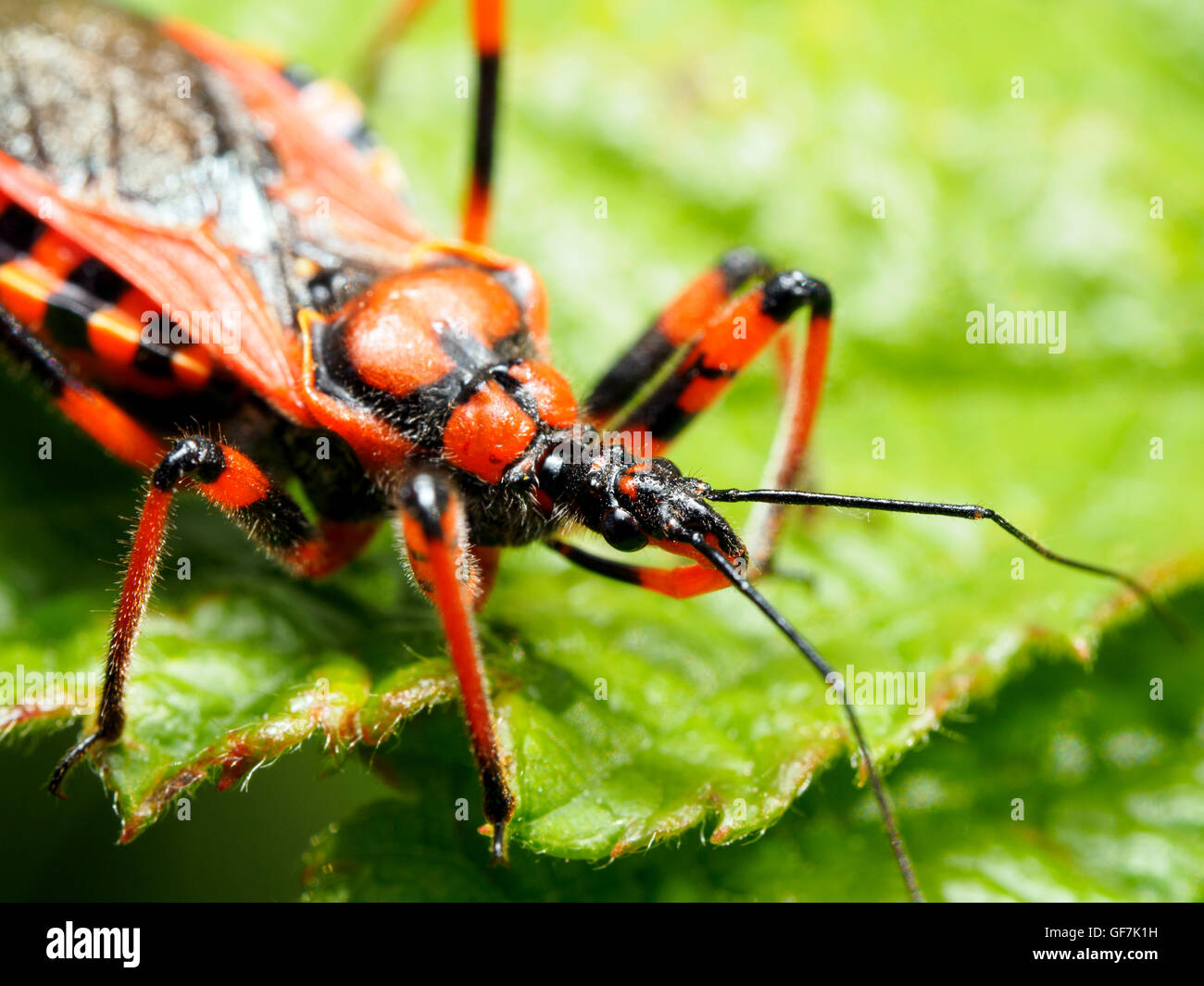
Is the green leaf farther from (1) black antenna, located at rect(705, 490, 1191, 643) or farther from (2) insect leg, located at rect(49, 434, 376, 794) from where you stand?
(2) insect leg, located at rect(49, 434, 376, 794)

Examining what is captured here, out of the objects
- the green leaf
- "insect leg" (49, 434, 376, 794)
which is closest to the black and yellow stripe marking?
"insect leg" (49, 434, 376, 794)

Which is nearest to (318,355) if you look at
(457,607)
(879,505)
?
(457,607)

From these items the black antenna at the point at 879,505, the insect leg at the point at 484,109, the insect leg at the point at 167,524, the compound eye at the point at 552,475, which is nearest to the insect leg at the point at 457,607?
the compound eye at the point at 552,475

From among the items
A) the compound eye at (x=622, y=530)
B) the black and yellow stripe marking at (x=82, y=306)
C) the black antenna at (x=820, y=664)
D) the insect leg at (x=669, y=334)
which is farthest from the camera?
the insect leg at (x=669, y=334)

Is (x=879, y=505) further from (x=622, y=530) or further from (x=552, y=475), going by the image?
(x=552, y=475)

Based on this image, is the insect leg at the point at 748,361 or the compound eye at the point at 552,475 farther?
the insect leg at the point at 748,361

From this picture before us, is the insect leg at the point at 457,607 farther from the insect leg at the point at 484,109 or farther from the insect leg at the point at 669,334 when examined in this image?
the insect leg at the point at 484,109
